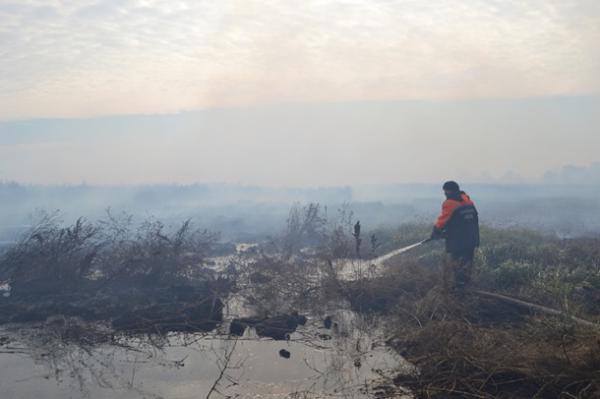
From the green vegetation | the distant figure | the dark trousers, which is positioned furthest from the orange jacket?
the green vegetation

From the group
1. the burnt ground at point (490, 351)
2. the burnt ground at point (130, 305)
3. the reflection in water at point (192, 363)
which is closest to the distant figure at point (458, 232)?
the burnt ground at point (490, 351)

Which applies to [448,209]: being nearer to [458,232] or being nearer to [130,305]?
[458,232]

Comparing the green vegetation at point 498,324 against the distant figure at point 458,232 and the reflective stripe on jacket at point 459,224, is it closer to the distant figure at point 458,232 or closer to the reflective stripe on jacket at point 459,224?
the distant figure at point 458,232

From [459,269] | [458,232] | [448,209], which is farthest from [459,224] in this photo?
[459,269]

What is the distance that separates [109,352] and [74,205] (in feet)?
138

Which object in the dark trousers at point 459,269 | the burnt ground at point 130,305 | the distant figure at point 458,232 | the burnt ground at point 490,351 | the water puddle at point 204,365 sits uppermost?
the distant figure at point 458,232

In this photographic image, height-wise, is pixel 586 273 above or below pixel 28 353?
above

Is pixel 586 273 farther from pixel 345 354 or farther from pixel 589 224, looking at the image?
pixel 589 224

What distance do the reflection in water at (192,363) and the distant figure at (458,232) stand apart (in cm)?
199

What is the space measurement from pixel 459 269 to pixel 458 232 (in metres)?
0.67

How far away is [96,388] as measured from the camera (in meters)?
6.09

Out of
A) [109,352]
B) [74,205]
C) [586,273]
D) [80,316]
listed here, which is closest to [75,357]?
[109,352]

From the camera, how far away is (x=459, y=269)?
30.2ft

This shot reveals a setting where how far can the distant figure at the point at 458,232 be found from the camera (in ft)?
30.3
